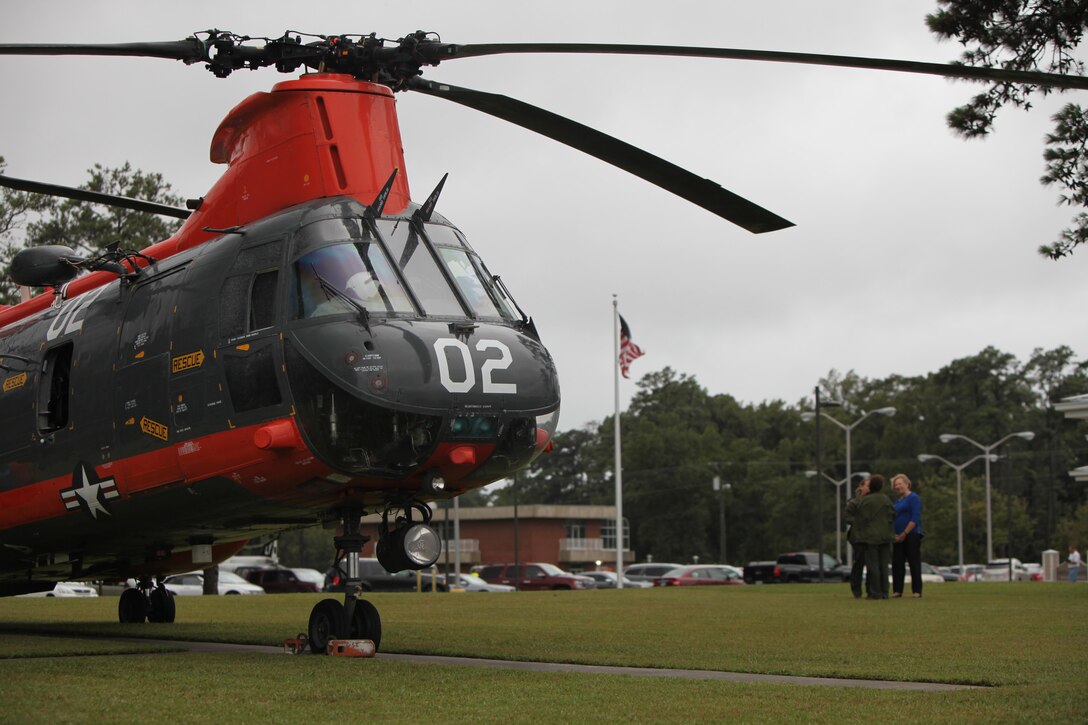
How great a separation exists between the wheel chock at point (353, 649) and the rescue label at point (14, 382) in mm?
6209

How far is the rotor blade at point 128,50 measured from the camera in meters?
12.1

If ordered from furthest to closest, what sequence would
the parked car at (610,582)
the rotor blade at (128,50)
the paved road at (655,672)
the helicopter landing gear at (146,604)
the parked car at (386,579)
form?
the parked car at (610,582)
the parked car at (386,579)
the helicopter landing gear at (146,604)
the rotor blade at (128,50)
the paved road at (655,672)

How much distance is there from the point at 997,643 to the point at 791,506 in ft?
388

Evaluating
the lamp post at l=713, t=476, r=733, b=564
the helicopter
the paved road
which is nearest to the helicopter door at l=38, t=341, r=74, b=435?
the helicopter

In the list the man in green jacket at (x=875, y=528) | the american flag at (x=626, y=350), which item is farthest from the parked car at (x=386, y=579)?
the man in green jacket at (x=875, y=528)

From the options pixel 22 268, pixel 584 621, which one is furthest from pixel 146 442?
pixel 584 621

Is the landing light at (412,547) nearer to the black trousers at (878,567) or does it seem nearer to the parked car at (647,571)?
the black trousers at (878,567)

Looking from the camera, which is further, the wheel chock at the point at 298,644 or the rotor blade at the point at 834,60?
the wheel chock at the point at 298,644

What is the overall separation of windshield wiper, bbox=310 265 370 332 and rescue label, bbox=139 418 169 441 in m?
2.54

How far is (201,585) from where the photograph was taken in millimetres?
62594

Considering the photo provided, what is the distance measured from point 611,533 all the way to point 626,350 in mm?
87607

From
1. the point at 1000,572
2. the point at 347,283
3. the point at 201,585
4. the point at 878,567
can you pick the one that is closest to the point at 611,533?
the point at 1000,572

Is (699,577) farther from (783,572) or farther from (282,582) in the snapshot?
(282,582)

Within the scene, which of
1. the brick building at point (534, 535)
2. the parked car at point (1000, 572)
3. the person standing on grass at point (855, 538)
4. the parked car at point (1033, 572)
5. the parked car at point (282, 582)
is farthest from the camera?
the brick building at point (534, 535)
